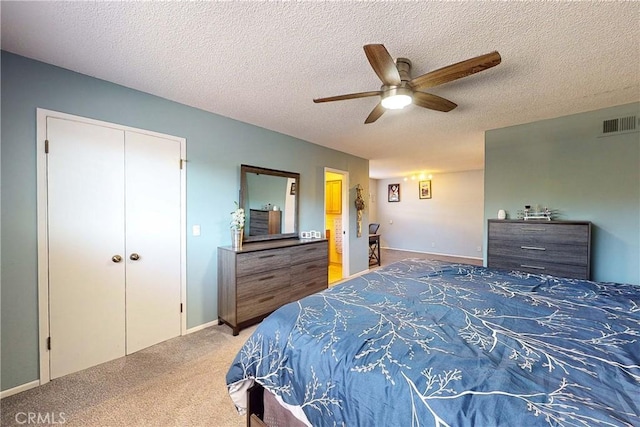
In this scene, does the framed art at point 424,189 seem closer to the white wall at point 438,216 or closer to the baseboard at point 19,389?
the white wall at point 438,216

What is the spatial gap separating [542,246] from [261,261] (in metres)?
3.28

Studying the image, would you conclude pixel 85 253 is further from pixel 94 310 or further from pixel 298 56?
pixel 298 56

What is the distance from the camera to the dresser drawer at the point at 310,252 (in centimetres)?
333

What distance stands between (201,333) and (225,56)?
8.96 ft

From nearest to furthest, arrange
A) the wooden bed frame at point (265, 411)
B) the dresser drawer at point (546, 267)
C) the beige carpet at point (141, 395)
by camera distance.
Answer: the wooden bed frame at point (265, 411), the beige carpet at point (141, 395), the dresser drawer at point (546, 267)

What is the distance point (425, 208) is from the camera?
7.71 meters

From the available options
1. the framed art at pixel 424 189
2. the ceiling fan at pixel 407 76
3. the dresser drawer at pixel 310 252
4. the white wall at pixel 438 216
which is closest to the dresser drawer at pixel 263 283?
the dresser drawer at pixel 310 252

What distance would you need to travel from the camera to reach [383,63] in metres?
1.54

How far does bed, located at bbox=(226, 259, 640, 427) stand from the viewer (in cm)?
75

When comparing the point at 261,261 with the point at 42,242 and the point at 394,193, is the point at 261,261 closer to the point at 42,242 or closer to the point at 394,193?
the point at 42,242

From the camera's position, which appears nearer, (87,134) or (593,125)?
(87,134)

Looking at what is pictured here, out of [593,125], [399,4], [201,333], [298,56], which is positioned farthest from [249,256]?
[593,125]

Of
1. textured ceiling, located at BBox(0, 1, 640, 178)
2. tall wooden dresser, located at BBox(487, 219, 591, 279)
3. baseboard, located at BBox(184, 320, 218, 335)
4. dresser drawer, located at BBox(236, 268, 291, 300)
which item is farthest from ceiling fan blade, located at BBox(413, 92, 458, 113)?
baseboard, located at BBox(184, 320, 218, 335)

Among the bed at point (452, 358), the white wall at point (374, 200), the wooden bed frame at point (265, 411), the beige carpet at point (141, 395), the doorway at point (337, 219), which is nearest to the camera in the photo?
the bed at point (452, 358)
